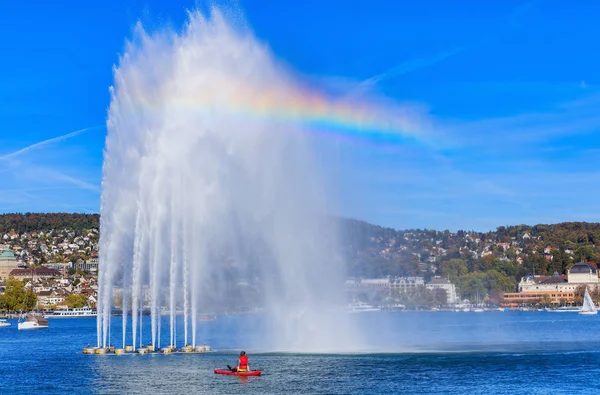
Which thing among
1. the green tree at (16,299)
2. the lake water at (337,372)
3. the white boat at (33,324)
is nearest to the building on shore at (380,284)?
the lake water at (337,372)

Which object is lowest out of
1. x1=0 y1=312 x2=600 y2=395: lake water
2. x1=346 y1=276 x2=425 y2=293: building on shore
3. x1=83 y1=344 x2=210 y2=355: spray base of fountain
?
x1=0 y1=312 x2=600 y2=395: lake water

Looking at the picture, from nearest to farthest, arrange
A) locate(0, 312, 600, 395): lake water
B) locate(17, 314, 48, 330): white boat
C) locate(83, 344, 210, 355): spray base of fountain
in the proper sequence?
locate(0, 312, 600, 395): lake water, locate(83, 344, 210, 355): spray base of fountain, locate(17, 314, 48, 330): white boat

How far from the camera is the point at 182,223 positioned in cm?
6006

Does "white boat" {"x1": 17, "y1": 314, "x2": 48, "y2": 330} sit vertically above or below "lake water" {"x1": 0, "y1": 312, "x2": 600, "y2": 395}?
above

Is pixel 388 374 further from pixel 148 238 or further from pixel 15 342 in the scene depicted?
pixel 15 342

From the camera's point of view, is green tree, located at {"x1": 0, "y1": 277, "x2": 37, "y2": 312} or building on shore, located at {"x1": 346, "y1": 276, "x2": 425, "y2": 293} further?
green tree, located at {"x1": 0, "y1": 277, "x2": 37, "y2": 312}

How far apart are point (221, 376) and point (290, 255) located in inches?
639

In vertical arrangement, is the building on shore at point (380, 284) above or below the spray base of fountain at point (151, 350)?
above

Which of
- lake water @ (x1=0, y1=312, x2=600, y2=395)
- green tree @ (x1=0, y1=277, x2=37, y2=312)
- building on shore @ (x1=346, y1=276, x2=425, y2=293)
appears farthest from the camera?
green tree @ (x1=0, y1=277, x2=37, y2=312)

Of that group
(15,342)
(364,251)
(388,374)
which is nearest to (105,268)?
(388,374)

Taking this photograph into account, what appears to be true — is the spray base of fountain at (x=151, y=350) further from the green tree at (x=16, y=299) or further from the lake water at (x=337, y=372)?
the green tree at (x=16, y=299)

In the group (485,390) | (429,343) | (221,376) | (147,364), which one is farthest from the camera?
(429,343)

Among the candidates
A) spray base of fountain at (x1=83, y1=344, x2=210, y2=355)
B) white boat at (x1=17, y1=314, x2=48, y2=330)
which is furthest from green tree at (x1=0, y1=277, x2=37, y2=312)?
spray base of fountain at (x1=83, y1=344, x2=210, y2=355)

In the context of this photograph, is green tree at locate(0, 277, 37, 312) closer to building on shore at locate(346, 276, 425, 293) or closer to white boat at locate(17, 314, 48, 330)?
white boat at locate(17, 314, 48, 330)
